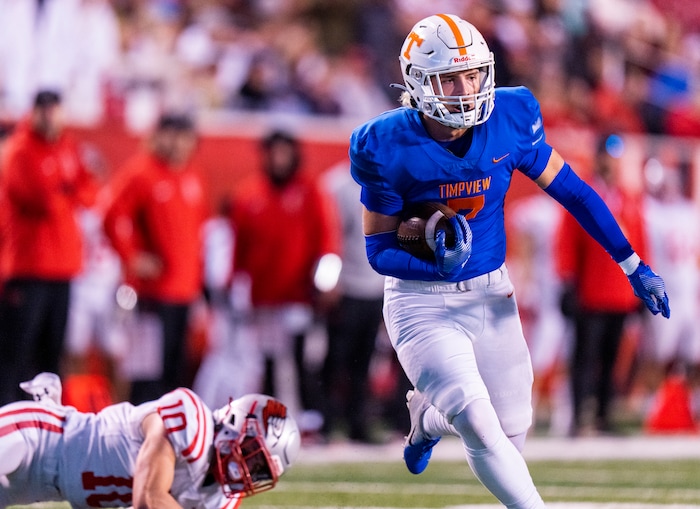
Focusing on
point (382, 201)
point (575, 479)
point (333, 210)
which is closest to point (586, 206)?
point (382, 201)

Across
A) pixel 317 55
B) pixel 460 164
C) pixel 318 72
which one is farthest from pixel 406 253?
pixel 317 55

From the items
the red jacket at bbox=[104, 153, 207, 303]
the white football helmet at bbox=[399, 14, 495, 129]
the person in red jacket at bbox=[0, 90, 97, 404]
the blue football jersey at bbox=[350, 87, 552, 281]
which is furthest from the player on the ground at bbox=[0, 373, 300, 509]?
the red jacket at bbox=[104, 153, 207, 303]

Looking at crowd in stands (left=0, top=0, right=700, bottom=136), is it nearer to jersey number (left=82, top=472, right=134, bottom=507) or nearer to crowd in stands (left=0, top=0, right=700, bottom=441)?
crowd in stands (left=0, top=0, right=700, bottom=441)

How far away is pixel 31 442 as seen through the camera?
14.0ft

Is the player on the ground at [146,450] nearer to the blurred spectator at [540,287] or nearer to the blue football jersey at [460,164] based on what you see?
the blue football jersey at [460,164]

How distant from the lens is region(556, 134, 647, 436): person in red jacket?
8812 mm

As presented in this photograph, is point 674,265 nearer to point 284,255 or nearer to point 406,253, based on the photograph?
point 284,255

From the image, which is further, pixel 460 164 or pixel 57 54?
pixel 57 54

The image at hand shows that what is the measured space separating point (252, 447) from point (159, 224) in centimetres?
386

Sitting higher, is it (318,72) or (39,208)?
(318,72)

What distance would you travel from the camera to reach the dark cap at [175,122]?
7.84m

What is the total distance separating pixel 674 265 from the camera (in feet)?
34.3

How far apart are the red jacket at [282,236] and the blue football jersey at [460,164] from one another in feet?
12.6

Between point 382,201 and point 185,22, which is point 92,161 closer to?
point 185,22
